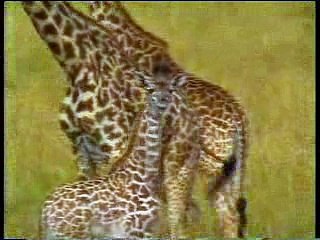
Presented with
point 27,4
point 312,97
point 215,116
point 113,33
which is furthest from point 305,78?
point 27,4

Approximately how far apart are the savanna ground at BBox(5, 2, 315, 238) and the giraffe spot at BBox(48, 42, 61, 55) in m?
0.04

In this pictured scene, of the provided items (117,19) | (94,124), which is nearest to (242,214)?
(94,124)

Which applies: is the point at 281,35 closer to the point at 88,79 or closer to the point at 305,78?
the point at 305,78

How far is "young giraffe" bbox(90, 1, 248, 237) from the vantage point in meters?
6.14

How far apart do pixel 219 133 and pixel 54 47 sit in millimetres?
942

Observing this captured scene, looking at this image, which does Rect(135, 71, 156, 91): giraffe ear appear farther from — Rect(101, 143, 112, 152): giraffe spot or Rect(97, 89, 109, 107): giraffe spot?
Rect(101, 143, 112, 152): giraffe spot

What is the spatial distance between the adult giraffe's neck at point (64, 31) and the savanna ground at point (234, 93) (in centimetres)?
6

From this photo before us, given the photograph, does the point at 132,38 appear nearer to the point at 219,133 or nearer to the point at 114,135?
the point at 114,135

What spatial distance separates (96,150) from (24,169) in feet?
1.24

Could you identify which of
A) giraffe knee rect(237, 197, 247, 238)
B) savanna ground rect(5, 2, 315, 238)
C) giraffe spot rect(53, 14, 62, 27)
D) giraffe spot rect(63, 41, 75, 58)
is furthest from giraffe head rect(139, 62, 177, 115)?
giraffe knee rect(237, 197, 247, 238)

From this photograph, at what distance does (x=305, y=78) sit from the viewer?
6.20 m

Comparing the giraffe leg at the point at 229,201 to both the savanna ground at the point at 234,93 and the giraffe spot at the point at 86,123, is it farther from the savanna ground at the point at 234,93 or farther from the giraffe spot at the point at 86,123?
the giraffe spot at the point at 86,123

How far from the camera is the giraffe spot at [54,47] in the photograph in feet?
20.1

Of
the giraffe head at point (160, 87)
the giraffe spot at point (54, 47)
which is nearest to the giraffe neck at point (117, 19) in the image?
the giraffe head at point (160, 87)
